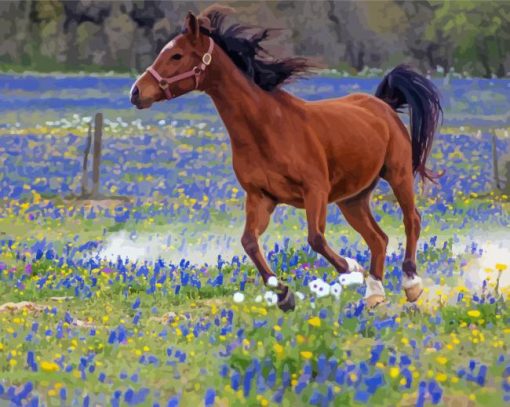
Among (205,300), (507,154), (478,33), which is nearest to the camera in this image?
(205,300)

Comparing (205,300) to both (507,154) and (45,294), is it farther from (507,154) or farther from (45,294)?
(507,154)

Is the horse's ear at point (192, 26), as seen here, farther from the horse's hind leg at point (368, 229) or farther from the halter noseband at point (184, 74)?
the horse's hind leg at point (368, 229)

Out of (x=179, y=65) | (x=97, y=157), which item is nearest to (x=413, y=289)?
(x=179, y=65)

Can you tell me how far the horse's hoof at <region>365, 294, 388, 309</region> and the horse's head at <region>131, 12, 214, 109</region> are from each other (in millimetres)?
2345

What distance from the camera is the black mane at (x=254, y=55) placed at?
26.1ft

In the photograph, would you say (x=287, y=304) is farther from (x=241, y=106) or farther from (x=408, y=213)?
(x=408, y=213)

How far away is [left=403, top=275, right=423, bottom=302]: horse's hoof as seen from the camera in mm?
9000

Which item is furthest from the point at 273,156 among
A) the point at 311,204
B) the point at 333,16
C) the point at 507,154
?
the point at 507,154

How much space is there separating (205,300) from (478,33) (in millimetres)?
7753

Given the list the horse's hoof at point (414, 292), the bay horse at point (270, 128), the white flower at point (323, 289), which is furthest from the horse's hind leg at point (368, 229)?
the white flower at point (323, 289)

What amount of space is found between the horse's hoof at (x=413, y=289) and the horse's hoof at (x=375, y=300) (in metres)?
0.25

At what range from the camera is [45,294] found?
31.1 feet

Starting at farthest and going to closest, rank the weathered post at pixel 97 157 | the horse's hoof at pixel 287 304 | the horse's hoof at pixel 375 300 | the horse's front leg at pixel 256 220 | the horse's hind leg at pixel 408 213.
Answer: the weathered post at pixel 97 157 < the horse's hind leg at pixel 408 213 < the horse's hoof at pixel 375 300 < the horse's front leg at pixel 256 220 < the horse's hoof at pixel 287 304

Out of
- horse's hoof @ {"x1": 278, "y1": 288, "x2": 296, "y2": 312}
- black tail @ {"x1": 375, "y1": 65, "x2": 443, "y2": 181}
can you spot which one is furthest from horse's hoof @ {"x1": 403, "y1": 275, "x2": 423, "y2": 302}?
horse's hoof @ {"x1": 278, "y1": 288, "x2": 296, "y2": 312}
